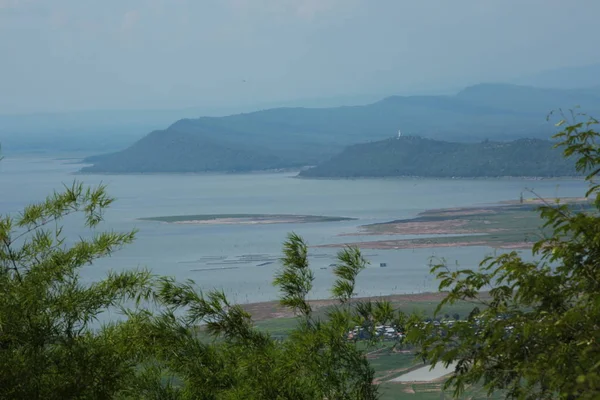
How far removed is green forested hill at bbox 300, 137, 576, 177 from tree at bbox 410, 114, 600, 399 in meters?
34.1

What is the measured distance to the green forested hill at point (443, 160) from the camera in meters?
38.6

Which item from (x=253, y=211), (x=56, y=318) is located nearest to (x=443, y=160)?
(x=253, y=211)

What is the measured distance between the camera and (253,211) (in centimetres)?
3334

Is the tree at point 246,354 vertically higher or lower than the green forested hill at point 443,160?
lower

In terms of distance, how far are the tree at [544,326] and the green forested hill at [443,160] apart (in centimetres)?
3407

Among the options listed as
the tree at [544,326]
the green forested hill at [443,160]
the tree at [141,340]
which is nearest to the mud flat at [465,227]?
the green forested hill at [443,160]

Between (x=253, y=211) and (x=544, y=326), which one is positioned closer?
(x=544, y=326)

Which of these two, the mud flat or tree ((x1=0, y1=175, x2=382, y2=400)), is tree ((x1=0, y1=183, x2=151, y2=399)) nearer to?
tree ((x1=0, y1=175, x2=382, y2=400))

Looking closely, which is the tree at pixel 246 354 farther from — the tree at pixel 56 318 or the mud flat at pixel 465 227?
the mud flat at pixel 465 227

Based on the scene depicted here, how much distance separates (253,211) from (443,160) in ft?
41.4

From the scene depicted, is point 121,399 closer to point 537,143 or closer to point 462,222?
point 462,222

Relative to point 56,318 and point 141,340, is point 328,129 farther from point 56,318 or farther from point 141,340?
point 56,318

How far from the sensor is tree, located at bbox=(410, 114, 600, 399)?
2.61 meters

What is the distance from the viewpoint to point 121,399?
14.3 ft
